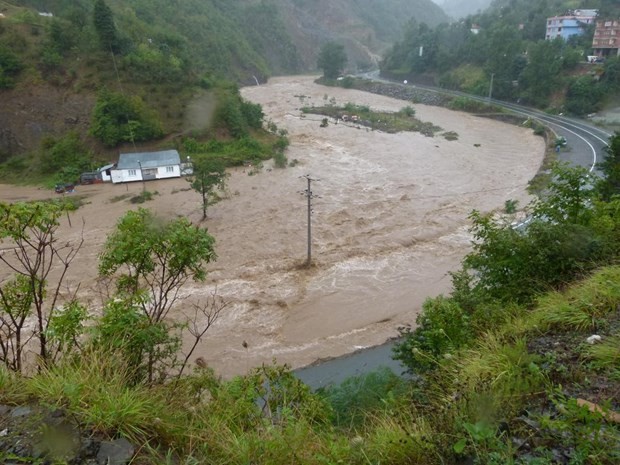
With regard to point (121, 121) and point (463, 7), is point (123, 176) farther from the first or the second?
point (463, 7)

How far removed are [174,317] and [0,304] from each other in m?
6.95

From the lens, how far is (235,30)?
6019cm

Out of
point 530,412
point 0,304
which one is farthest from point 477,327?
point 0,304

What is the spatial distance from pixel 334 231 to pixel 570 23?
38774 millimetres

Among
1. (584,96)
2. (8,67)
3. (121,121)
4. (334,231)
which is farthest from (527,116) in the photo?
(8,67)

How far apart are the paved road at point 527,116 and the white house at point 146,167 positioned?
15421 mm

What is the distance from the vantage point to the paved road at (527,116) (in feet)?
28.7

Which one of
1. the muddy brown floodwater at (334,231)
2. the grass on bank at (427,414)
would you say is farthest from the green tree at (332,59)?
the grass on bank at (427,414)

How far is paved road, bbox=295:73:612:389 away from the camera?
28.7 ft

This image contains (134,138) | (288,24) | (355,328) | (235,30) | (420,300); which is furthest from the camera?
(288,24)

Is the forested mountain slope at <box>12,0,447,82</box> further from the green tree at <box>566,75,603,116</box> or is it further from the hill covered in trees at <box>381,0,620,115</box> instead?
the green tree at <box>566,75,603,116</box>

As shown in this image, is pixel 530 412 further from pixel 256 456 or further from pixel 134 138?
pixel 134 138

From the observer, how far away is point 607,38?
34.9 m

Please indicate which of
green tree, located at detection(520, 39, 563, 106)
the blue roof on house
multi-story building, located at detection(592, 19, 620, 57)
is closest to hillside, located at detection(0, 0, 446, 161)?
the blue roof on house
